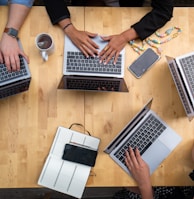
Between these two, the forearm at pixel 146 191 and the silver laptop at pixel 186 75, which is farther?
the forearm at pixel 146 191

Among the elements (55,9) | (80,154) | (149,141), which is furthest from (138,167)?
(55,9)

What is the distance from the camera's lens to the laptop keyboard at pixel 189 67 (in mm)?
1153

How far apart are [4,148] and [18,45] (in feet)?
1.33

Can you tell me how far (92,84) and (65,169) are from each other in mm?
334

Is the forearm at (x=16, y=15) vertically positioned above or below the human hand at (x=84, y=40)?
above

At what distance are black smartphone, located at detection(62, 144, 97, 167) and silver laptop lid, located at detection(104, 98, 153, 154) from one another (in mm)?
61

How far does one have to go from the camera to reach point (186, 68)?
116 cm

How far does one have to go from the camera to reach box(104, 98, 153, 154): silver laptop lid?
1.22 m

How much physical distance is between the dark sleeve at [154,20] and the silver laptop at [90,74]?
5.1 inches

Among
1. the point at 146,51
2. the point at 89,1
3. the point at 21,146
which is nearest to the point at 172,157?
the point at 146,51

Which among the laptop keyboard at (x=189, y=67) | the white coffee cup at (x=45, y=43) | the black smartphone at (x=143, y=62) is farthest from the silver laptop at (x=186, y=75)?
the white coffee cup at (x=45, y=43)

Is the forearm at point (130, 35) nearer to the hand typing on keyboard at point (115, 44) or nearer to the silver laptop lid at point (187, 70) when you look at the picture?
the hand typing on keyboard at point (115, 44)

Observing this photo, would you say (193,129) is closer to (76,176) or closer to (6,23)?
(76,176)

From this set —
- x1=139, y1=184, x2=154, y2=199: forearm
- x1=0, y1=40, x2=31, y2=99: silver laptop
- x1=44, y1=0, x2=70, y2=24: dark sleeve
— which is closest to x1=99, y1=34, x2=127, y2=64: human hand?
x1=44, y1=0, x2=70, y2=24: dark sleeve
